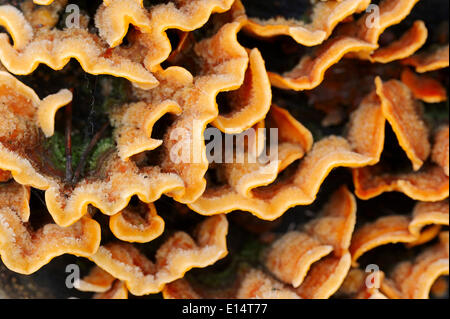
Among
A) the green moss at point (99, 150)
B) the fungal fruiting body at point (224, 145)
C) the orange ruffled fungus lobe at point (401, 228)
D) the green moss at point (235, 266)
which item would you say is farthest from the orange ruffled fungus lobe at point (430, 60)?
the green moss at point (99, 150)

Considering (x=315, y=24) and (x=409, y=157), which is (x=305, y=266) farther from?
(x=315, y=24)

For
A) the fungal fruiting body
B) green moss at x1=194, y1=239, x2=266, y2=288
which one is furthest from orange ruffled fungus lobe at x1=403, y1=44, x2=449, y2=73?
green moss at x1=194, y1=239, x2=266, y2=288

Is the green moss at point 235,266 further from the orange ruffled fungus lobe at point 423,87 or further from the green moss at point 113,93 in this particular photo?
the orange ruffled fungus lobe at point 423,87

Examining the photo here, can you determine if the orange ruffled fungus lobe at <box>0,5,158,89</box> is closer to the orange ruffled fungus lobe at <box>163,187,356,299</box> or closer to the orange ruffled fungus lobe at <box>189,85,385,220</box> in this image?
the orange ruffled fungus lobe at <box>189,85,385,220</box>

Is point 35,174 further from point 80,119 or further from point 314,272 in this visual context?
point 314,272

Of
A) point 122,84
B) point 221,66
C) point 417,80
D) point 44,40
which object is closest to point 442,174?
point 417,80
